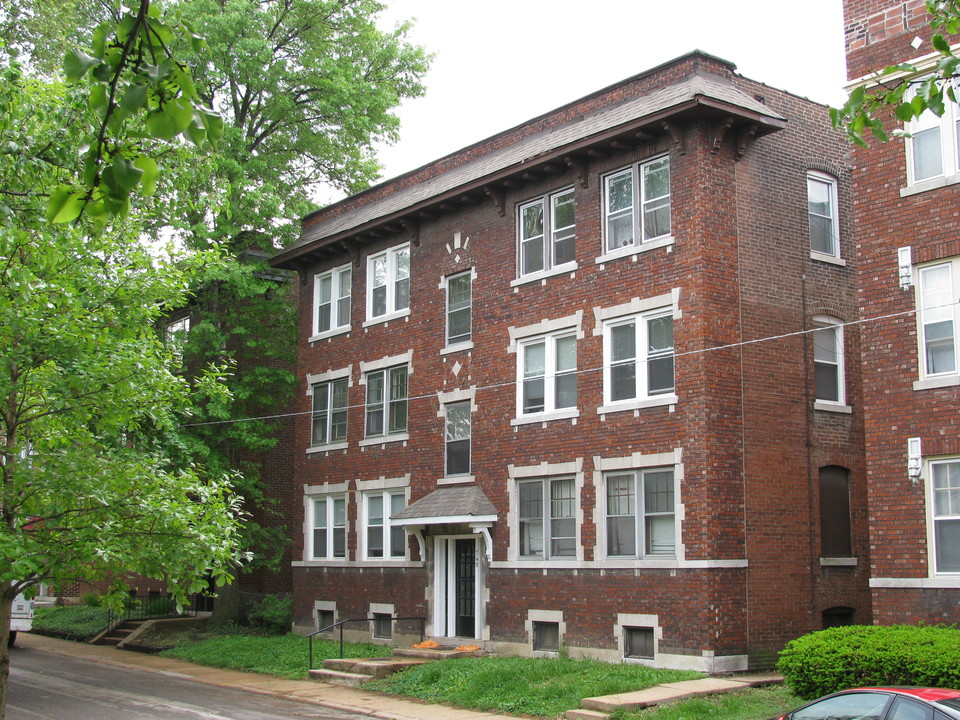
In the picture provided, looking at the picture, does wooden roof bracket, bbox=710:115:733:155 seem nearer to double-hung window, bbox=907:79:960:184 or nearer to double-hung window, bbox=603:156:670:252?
double-hung window, bbox=603:156:670:252

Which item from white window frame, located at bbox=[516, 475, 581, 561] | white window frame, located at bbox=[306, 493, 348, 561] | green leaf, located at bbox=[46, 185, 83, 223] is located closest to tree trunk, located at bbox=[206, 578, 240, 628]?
white window frame, located at bbox=[306, 493, 348, 561]

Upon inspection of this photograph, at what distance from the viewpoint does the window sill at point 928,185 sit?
667 inches

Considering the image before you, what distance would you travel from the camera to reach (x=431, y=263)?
2655cm

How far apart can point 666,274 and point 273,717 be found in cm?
1071

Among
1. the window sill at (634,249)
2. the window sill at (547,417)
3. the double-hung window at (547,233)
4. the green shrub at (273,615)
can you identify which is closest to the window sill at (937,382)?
the window sill at (634,249)

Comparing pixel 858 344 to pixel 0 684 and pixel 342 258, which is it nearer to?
pixel 342 258

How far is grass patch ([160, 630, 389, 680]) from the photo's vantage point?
24.4 metres

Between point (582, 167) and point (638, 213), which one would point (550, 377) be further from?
point (582, 167)

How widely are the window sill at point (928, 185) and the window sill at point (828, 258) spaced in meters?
4.53

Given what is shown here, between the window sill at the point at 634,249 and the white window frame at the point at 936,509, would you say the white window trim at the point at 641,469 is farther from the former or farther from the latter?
the white window frame at the point at 936,509

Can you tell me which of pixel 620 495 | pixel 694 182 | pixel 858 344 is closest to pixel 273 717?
pixel 620 495

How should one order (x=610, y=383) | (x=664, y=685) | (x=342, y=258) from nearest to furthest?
(x=664, y=685)
(x=610, y=383)
(x=342, y=258)

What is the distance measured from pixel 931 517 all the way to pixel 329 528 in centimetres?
1702

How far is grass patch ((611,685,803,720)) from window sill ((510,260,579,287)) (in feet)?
30.7
